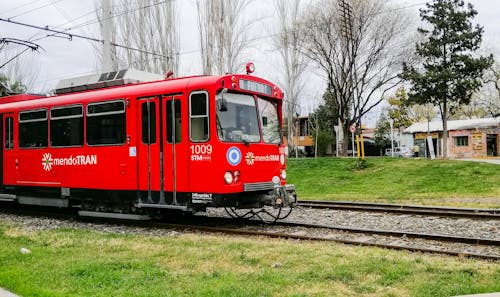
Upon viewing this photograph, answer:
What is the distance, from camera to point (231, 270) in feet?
21.9

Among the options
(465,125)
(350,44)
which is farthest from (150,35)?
(465,125)

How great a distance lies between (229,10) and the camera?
32375mm

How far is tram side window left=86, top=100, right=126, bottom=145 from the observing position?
11.5 metres

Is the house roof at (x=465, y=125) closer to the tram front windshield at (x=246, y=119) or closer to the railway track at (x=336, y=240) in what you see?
the tram front windshield at (x=246, y=119)

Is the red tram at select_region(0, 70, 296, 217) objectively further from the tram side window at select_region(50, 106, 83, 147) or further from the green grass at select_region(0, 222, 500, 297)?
the green grass at select_region(0, 222, 500, 297)

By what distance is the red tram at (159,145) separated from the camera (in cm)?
1007

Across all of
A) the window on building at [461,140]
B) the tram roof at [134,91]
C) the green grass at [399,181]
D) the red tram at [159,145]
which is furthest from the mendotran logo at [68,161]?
the window on building at [461,140]

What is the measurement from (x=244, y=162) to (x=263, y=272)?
4.05 metres

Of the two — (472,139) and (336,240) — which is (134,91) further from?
(472,139)

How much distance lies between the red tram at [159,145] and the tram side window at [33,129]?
0.05 meters

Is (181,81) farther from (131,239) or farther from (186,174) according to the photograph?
(131,239)

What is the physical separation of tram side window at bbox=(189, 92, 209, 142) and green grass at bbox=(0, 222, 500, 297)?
2.21m

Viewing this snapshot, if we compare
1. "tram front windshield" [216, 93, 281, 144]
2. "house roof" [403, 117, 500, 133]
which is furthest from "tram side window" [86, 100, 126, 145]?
"house roof" [403, 117, 500, 133]

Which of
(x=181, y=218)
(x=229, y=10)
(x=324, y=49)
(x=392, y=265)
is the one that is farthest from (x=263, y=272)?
(x=229, y=10)
